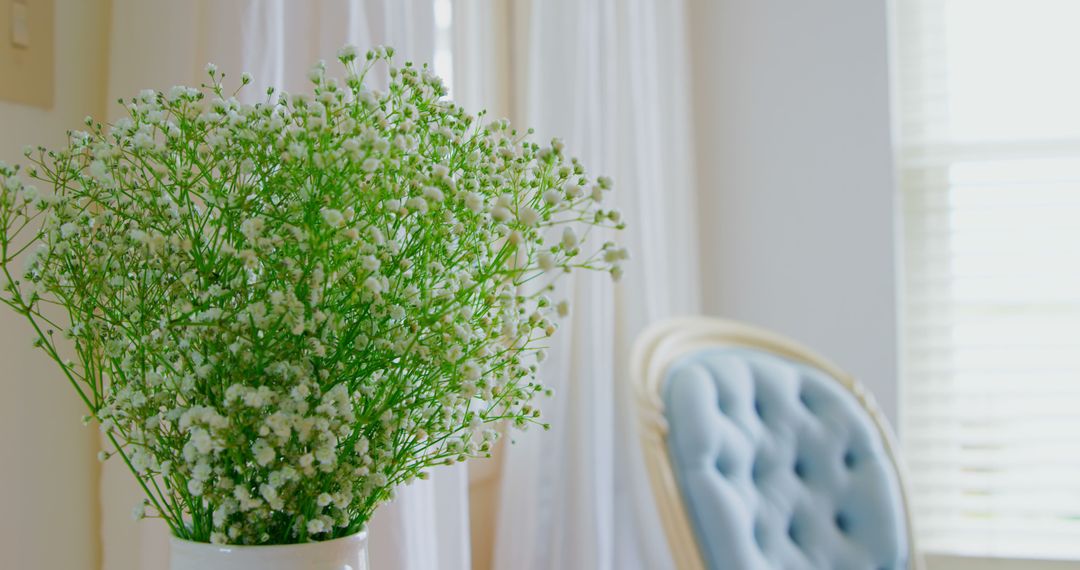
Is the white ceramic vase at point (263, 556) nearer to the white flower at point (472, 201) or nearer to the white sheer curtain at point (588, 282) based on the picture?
the white flower at point (472, 201)

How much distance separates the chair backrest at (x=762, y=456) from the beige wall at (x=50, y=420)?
28.3 inches

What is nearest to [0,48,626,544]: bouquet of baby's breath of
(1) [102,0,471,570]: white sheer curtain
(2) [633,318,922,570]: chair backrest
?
(1) [102,0,471,570]: white sheer curtain

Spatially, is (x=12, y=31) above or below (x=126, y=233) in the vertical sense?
above

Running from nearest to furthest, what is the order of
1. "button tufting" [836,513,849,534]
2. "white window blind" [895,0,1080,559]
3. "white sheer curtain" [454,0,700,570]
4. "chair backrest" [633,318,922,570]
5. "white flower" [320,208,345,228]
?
"white flower" [320,208,345,228] → "chair backrest" [633,318,922,570] → "button tufting" [836,513,849,534] → "white sheer curtain" [454,0,700,570] → "white window blind" [895,0,1080,559]

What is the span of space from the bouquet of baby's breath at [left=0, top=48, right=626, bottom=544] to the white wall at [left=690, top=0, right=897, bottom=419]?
204 cm

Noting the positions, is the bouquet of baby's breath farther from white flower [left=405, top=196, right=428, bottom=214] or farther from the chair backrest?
the chair backrest

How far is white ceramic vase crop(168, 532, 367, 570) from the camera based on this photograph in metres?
0.64

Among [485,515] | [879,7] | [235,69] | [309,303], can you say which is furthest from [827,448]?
[879,7]

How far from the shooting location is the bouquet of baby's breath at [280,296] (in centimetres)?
62

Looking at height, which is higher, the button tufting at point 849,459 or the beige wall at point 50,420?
the beige wall at point 50,420

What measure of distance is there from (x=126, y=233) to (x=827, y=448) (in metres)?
1.23

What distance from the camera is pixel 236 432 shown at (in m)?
0.61

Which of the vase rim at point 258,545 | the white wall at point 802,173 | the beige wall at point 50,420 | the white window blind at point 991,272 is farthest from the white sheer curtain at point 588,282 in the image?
the vase rim at point 258,545

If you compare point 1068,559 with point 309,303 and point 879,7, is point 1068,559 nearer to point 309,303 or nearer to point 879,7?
point 879,7
